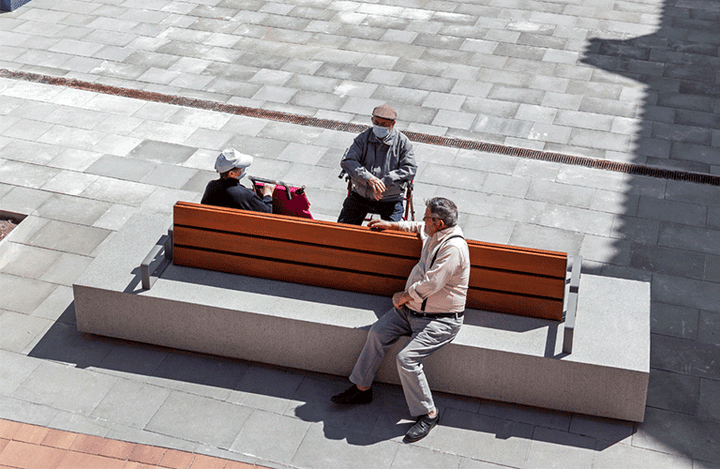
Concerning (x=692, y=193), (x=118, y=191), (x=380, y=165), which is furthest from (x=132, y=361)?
(x=692, y=193)

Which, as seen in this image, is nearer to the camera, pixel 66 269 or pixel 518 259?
pixel 518 259

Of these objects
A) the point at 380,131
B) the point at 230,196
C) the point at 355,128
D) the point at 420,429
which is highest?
the point at 380,131

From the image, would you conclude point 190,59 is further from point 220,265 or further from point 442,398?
point 442,398

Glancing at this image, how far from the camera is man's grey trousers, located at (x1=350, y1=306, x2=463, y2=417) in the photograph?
573 centimetres

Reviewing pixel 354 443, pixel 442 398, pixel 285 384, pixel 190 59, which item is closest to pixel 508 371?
pixel 442 398

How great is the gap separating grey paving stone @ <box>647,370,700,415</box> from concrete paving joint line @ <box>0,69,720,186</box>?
3.60 m

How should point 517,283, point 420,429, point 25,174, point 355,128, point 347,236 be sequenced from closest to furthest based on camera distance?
point 420,429, point 517,283, point 347,236, point 25,174, point 355,128

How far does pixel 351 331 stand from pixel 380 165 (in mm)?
1685

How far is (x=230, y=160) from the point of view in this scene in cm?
641

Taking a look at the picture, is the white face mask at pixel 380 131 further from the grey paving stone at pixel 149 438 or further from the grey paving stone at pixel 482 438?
the grey paving stone at pixel 149 438

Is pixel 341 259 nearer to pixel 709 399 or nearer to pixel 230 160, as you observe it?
pixel 230 160

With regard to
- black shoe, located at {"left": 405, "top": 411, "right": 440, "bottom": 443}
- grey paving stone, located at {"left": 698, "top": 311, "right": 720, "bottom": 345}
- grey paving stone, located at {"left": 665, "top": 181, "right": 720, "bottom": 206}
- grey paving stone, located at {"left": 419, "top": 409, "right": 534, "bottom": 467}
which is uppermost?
black shoe, located at {"left": 405, "top": 411, "right": 440, "bottom": 443}

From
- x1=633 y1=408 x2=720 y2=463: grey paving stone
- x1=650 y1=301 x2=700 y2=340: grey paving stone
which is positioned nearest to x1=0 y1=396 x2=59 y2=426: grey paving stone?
x1=633 y1=408 x2=720 y2=463: grey paving stone

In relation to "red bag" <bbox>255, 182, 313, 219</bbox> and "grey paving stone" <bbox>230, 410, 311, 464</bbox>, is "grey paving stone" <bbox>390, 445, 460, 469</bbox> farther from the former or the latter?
"red bag" <bbox>255, 182, 313, 219</bbox>
